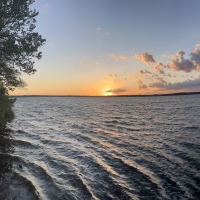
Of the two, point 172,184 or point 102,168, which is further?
point 102,168

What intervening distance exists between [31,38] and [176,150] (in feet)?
64.3

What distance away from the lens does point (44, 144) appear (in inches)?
791

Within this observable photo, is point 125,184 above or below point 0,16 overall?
below

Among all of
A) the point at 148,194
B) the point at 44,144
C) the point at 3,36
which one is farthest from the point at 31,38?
the point at 148,194

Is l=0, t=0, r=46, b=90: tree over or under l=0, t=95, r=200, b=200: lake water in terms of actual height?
over

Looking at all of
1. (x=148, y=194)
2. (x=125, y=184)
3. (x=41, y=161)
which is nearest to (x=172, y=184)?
(x=148, y=194)

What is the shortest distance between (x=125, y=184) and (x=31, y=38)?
57.5ft

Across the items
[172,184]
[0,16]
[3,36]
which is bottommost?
[172,184]

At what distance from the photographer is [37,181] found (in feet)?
36.4

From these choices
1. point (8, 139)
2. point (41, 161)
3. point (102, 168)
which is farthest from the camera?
point (8, 139)

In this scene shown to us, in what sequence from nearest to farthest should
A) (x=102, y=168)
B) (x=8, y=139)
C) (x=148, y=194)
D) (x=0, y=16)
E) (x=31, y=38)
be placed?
1. (x=148, y=194)
2. (x=102, y=168)
3. (x=0, y=16)
4. (x=31, y=38)
5. (x=8, y=139)

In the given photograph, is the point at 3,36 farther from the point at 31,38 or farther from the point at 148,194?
the point at 148,194

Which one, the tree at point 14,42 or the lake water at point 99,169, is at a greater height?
the tree at point 14,42

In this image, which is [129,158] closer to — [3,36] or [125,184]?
[125,184]
